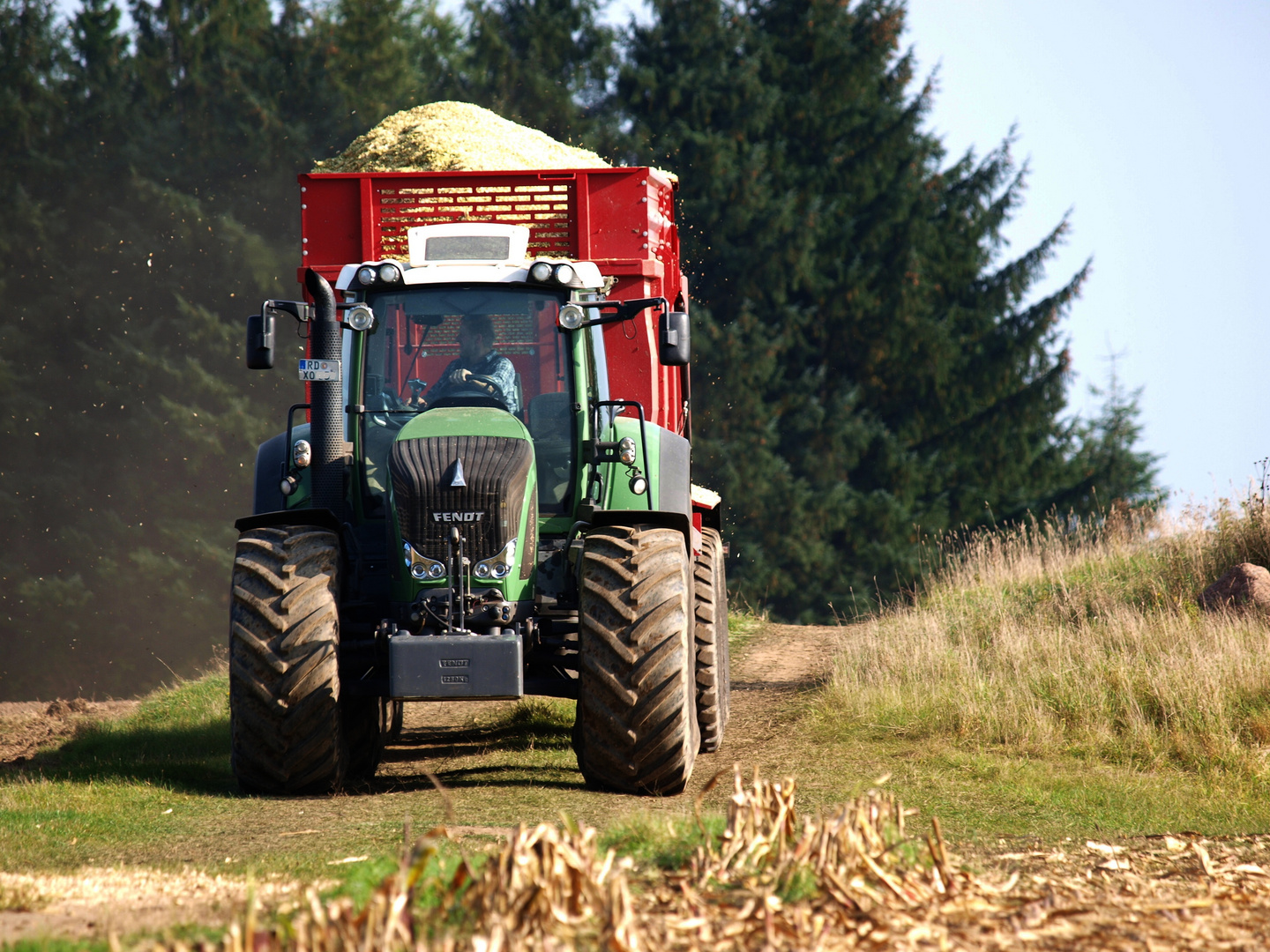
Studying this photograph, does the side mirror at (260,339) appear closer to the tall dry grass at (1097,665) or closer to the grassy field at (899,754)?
the grassy field at (899,754)

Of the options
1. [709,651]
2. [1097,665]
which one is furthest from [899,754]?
[1097,665]

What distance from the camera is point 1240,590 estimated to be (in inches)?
435

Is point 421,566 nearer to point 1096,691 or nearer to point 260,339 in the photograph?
point 260,339

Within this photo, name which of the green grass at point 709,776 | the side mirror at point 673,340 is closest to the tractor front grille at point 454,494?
the side mirror at point 673,340

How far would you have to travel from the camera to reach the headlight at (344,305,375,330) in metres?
7.24

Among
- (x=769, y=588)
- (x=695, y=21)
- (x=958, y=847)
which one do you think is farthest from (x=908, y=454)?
(x=958, y=847)

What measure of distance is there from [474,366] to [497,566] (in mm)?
1212

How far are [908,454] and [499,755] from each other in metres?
21.2

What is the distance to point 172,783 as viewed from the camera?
7.48 m

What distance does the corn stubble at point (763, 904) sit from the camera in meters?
3.45

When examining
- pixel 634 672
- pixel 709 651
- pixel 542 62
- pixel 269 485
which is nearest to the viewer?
pixel 634 672

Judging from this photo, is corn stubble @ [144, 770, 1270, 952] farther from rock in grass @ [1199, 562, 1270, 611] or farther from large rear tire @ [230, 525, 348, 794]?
rock in grass @ [1199, 562, 1270, 611]

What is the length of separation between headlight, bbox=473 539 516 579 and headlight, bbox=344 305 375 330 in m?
1.49

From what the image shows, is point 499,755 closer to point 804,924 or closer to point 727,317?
point 804,924
